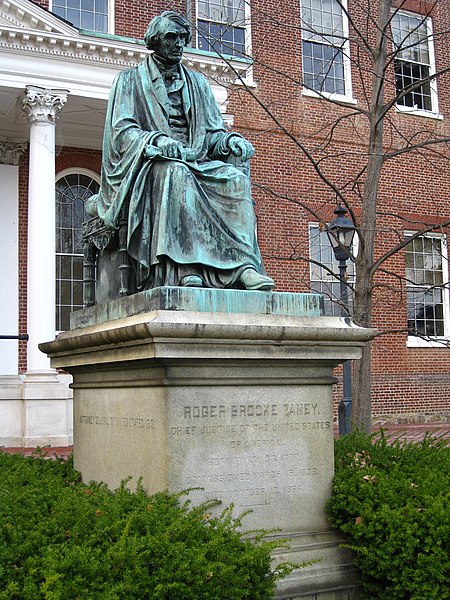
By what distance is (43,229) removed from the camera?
14070mm

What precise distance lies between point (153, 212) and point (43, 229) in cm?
993

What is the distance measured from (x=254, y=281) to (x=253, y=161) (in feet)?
44.5

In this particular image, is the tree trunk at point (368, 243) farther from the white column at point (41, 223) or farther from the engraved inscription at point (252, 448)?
the white column at point (41, 223)

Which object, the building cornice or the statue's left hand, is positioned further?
the building cornice

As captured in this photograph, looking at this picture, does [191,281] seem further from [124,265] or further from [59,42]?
[59,42]

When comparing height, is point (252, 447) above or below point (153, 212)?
below

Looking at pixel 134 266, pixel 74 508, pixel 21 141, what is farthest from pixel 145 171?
pixel 21 141

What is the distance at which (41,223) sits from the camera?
46.2 ft

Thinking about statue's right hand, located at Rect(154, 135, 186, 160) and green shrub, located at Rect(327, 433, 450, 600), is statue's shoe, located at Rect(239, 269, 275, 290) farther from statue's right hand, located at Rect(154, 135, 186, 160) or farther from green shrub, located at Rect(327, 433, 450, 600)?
green shrub, located at Rect(327, 433, 450, 600)

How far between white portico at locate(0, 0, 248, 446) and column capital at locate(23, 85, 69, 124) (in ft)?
0.06

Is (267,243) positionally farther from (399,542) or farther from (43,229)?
(399,542)

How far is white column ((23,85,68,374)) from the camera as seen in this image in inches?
552

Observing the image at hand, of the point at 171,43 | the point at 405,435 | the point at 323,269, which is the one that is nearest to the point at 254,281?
the point at 171,43

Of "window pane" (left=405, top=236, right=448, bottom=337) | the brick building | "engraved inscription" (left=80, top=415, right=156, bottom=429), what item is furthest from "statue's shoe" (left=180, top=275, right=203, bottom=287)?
"window pane" (left=405, top=236, right=448, bottom=337)
